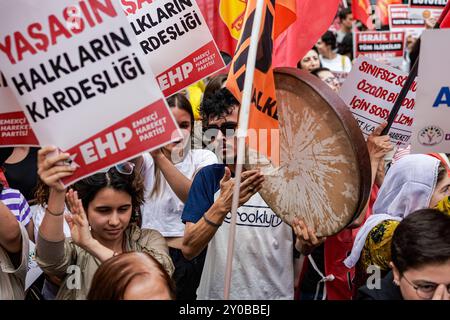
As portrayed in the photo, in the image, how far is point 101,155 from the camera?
3262mm

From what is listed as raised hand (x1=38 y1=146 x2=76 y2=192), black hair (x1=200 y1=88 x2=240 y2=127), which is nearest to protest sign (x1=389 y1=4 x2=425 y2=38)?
black hair (x1=200 y1=88 x2=240 y2=127)

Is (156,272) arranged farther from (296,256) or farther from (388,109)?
(388,109)

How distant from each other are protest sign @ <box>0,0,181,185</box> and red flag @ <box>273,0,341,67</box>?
2462 mm

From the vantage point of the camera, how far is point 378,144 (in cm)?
464

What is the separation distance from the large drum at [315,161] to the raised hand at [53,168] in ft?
3.38

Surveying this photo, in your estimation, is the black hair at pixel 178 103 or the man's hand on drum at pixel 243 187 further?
the black hair at pixel 178 103

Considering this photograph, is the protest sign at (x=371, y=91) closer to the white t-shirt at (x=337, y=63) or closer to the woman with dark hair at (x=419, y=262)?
the woman with dark hair at (x=419, y=262)

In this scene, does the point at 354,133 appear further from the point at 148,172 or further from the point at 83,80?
the point at 148,172

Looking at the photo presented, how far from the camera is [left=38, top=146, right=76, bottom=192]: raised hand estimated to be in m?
3.23

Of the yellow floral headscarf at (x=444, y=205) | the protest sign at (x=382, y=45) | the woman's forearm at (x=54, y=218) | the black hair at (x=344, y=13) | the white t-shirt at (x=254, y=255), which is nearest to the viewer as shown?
the woman's forearm at (x=54, y=218)

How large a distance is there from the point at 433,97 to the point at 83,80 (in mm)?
1731

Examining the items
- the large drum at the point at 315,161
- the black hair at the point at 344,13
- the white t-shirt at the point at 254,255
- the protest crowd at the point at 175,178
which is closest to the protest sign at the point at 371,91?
the protest crowd at the point at 175,178

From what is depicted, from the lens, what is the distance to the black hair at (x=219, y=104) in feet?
14.3

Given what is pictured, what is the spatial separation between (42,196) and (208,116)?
974 mm
